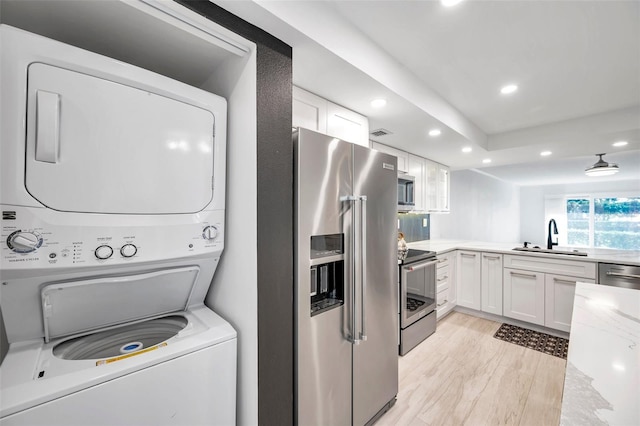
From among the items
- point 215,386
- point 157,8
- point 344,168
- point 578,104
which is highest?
point 578,104

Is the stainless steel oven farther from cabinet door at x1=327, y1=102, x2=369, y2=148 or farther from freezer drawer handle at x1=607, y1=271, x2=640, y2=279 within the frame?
freezer drawer handle at x1=607, y1=271, x2=640, y2=279

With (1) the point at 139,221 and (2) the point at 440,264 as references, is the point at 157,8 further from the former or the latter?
(2) the point at 440,264

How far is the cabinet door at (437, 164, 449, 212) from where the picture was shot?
3.93m

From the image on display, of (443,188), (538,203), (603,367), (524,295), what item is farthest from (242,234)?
(538,203)

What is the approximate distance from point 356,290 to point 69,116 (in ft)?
4.64

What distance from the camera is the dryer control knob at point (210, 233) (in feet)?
3.58

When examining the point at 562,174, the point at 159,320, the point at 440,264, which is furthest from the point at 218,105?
the point at 562,174

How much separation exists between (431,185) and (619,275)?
2.06 metres

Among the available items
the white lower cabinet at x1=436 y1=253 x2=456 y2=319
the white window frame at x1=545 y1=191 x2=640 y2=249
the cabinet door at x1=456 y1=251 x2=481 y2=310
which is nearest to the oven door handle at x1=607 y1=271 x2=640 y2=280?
the cabinet door at x1=456 y1=251 x2=481 y2=310

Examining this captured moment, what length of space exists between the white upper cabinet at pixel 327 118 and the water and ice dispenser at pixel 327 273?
0.80 meters

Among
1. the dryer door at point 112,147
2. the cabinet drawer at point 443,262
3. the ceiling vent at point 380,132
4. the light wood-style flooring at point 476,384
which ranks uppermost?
the ceiling vent at point 380,132

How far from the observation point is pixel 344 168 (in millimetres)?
1454

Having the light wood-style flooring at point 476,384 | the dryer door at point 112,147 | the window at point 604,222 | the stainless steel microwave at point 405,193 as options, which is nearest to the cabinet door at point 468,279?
the light wood-style flooring at point 476,384

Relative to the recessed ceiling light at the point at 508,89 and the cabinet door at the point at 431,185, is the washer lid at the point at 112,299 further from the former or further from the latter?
the cabinet door at the point at 431,185
